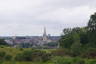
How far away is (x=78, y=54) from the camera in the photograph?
Answer: 254ft

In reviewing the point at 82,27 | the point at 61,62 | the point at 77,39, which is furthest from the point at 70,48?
the point at 61,62

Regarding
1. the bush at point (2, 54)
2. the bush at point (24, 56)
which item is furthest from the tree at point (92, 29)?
the bush at point (2, 54)

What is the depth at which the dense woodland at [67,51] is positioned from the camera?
6600cm

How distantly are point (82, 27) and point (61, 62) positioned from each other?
51.1 m

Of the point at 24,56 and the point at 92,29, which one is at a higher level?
the point at 92,29

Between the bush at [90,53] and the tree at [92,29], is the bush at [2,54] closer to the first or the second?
the bush at [90,53]

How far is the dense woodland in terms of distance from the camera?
217 ft

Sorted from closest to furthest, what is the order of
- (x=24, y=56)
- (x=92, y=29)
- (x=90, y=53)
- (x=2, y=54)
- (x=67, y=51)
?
(x=24, y=56), (x=2, y=54), (x=90, y=53), (x=67, y=51), (x=92, y=29)

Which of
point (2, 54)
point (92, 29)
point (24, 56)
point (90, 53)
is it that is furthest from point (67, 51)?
point (2, 54)

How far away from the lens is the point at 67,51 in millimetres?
81812

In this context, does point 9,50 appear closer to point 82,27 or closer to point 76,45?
point 76,45

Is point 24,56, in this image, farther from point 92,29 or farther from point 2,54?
point 92,29

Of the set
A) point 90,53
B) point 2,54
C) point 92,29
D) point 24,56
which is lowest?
point 24,56

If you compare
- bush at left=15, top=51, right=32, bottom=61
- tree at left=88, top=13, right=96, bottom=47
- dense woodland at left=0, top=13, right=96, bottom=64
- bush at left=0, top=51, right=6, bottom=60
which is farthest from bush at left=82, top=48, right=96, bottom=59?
bush at left=0, top=51, right=6, bottom=60
